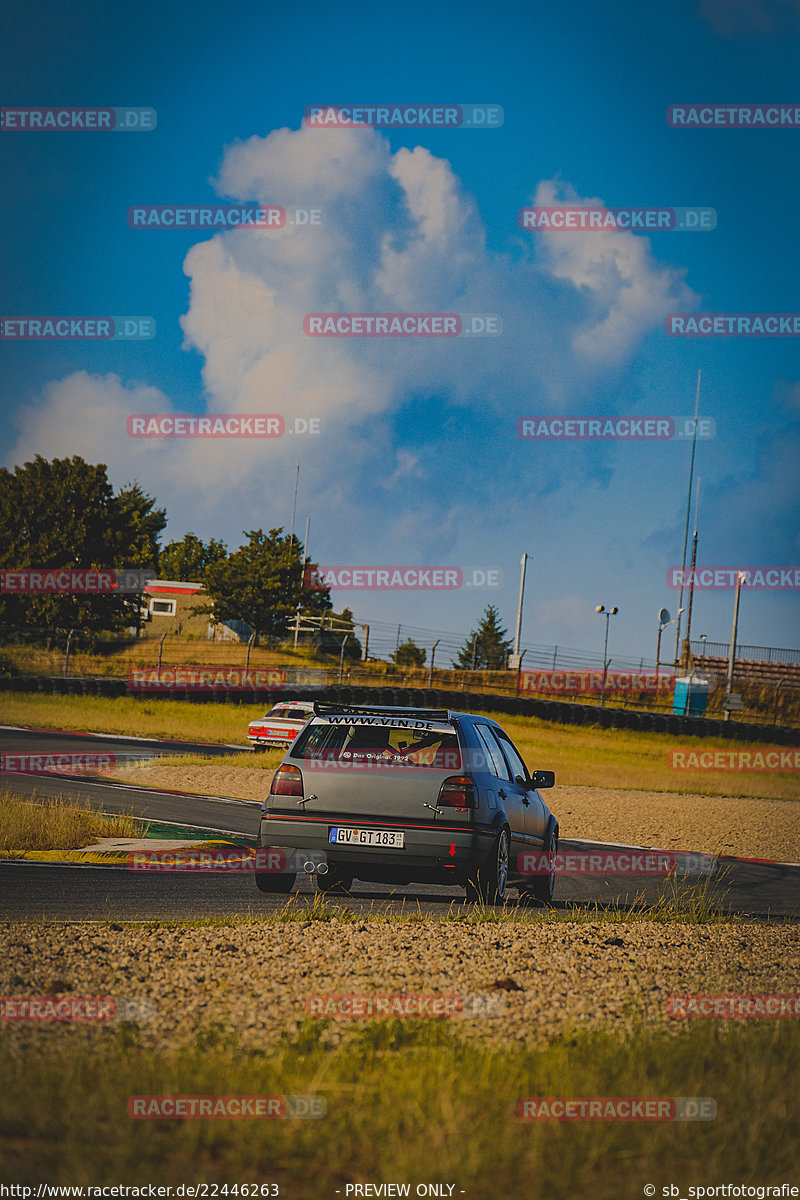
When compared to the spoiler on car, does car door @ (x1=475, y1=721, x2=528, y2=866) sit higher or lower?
lower

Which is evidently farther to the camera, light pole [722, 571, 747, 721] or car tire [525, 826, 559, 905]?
light pole [722, 571, 747, 721]

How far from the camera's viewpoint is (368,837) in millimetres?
8266

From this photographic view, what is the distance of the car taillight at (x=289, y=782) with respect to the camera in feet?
27.9

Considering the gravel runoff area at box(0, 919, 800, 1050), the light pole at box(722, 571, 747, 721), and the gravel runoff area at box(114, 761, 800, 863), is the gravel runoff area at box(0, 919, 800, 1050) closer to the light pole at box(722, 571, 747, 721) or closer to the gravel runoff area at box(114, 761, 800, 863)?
the gravel runoff area at box(114, 761, 800, 863)

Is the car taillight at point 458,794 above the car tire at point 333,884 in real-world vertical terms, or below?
above

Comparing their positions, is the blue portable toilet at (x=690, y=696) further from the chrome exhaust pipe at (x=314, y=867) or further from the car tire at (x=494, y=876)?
the chrome exhaust pipe at (x=314, y=867)

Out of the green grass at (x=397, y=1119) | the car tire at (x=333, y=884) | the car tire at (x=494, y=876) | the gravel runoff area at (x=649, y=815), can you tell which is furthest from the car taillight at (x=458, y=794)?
the gravel runoff area at (x=649, y=815)

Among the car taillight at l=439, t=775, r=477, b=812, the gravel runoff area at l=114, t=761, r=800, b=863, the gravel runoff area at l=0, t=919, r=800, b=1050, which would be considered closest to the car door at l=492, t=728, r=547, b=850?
the car taillight at l=439, t=775, r=477, b=812

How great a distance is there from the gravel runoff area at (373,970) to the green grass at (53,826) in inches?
206

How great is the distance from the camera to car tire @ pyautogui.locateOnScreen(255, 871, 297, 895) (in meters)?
8.88

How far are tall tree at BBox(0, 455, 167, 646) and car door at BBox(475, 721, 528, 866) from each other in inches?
1981

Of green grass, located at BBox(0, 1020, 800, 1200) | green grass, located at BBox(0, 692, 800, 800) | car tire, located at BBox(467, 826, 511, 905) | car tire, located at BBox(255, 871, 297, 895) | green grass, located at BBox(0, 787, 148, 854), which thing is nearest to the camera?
green grass, located at BBox(0, 1020, 800, 1200)

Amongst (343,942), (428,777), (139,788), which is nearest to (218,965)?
(343,942)

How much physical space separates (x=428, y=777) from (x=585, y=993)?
3.18 m
